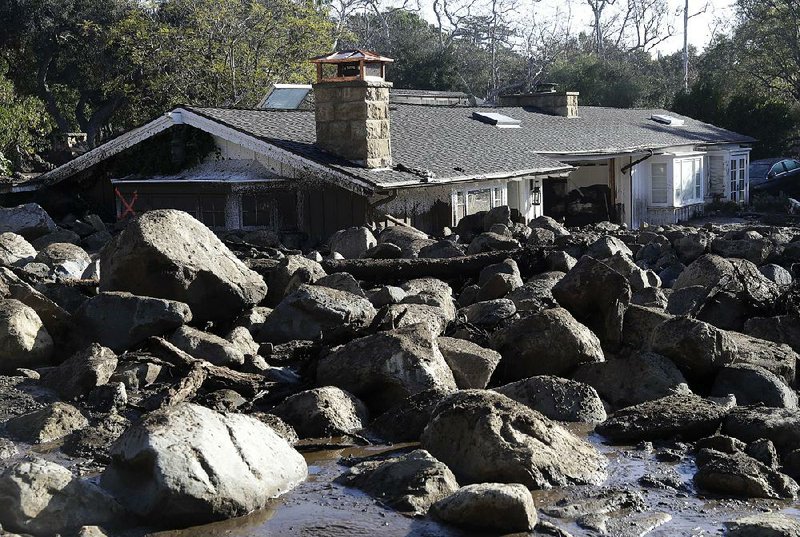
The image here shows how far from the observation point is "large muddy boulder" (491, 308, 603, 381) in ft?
33.7

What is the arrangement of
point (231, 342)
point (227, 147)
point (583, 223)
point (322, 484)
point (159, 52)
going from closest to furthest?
1. point (322, 484)
2. point (231, 342)
3. point (227, 147)
4. point (583, 223)
5. point (159, 52)

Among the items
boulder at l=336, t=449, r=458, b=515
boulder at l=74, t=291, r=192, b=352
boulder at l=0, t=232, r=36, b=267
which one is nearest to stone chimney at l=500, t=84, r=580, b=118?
boulder at l=0, t=232, r=36, b=267

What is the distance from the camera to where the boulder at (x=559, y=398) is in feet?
30.7

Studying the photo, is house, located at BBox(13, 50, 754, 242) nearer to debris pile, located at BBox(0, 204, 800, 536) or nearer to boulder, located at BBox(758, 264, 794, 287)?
debris pile, located at BBox(0, 204, 800, 536)

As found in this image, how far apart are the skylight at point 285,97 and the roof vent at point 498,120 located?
4.54 m

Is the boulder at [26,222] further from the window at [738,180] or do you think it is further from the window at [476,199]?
the window at [738,180]

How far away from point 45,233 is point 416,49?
124 ft

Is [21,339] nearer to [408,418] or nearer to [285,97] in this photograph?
[408,418]

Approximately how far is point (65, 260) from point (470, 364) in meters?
7.13

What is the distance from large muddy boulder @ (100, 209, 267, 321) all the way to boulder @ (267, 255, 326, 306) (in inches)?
29.7

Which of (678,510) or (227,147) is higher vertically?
(227,147)

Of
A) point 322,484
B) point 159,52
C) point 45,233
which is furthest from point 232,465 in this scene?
point 159,52

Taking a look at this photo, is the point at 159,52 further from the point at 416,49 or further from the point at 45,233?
the point at 416,49

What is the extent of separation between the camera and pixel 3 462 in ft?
25.6
